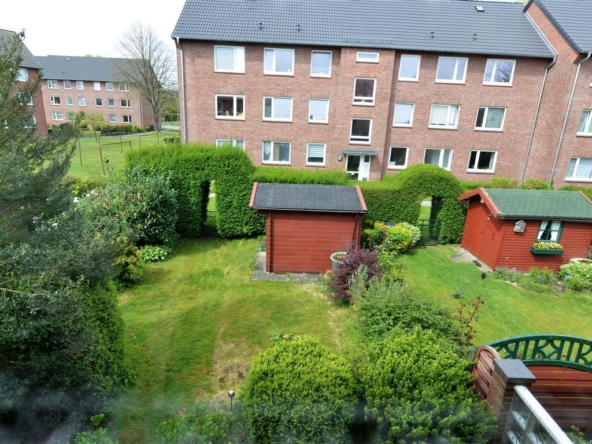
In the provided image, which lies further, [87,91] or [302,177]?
[87,91]

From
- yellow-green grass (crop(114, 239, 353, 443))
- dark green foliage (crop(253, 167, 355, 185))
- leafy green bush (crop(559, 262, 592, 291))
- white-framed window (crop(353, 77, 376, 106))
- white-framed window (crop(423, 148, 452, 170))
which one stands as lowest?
yellow-green grass (crop(114, 239, 353, 443))

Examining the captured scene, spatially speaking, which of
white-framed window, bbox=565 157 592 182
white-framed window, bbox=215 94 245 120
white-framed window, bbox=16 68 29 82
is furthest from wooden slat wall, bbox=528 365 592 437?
white-framed window, bbox=565 157 592 182

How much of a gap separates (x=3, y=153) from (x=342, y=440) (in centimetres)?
560

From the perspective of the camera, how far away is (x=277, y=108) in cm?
2167

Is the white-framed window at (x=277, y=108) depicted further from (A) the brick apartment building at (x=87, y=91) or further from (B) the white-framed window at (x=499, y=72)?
(A) the brick apartment building at (x=87, y=91)

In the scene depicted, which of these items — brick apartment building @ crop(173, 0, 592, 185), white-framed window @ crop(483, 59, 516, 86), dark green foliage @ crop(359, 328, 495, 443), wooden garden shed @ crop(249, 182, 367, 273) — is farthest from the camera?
white-framed window @ crop(483, 59, 516, 86)

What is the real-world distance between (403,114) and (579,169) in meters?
11.3

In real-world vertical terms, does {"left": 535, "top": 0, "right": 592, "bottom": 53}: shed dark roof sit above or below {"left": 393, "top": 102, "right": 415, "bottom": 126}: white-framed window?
above

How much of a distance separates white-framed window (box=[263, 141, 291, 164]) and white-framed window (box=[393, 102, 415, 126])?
7.02 m

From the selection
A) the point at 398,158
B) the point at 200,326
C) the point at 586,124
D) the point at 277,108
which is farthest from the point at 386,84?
the point at 200,326

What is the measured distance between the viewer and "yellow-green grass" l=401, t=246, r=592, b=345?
30.1 ft

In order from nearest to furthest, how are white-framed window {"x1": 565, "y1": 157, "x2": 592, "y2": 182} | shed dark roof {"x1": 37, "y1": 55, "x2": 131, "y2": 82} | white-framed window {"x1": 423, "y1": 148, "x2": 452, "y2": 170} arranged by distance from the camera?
white-framed window {"x1": 565, "y1": 157, "x2": 592, "y2": 182}
white-framed window {"x1": 423, "y1": 148, "x2": 452, "y2": 170}
shed dark roof {"x1": 37, "y1": 55, "x2": 131, "y2": 82}

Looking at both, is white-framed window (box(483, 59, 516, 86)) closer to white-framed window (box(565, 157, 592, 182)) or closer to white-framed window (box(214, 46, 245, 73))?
white-framed window (box(565, 157, 592, 182))

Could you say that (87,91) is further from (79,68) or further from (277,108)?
(277,108)
